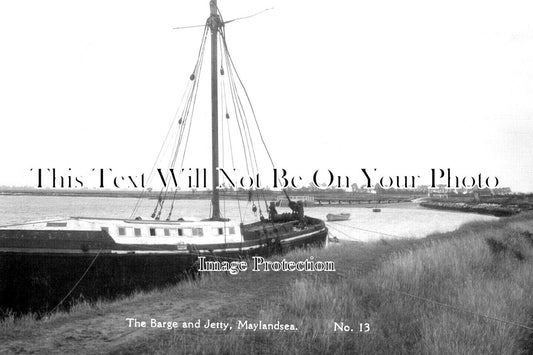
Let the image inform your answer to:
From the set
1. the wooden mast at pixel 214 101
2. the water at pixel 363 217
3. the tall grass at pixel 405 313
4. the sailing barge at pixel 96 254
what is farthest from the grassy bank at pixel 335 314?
the water at pixel 363 217

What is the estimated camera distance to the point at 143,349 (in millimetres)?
6883

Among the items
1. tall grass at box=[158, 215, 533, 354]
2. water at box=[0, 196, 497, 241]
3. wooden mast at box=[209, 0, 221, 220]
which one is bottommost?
water at box=[0, 196, 497, 241]

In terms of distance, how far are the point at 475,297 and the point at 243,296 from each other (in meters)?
5.71

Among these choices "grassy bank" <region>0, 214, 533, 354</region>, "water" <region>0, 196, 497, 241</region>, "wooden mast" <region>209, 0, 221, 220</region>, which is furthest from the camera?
"water" <region>0, 196, 497, 241</region>

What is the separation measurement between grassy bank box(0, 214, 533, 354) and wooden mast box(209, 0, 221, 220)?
632 cm

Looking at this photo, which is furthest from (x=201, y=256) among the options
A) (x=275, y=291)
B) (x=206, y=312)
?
(x=206, y=312)

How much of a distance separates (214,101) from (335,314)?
13.2 meters

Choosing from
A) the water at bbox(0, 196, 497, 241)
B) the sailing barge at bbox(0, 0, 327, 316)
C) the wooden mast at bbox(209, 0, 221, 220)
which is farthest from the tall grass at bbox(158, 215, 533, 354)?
the water at bbox(0, 196, 497, 241)

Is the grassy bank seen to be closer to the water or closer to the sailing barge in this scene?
the sailing barge

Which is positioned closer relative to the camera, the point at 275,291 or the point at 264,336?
the point at 264,336

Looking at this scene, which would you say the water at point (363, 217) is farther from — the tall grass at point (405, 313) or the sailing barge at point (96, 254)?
the tall grass at point (405, 313)

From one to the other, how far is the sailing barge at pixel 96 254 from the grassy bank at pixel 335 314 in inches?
115

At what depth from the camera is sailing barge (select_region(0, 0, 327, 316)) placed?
42.2ft

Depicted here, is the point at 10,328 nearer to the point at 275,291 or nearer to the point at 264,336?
the point at 264,336
